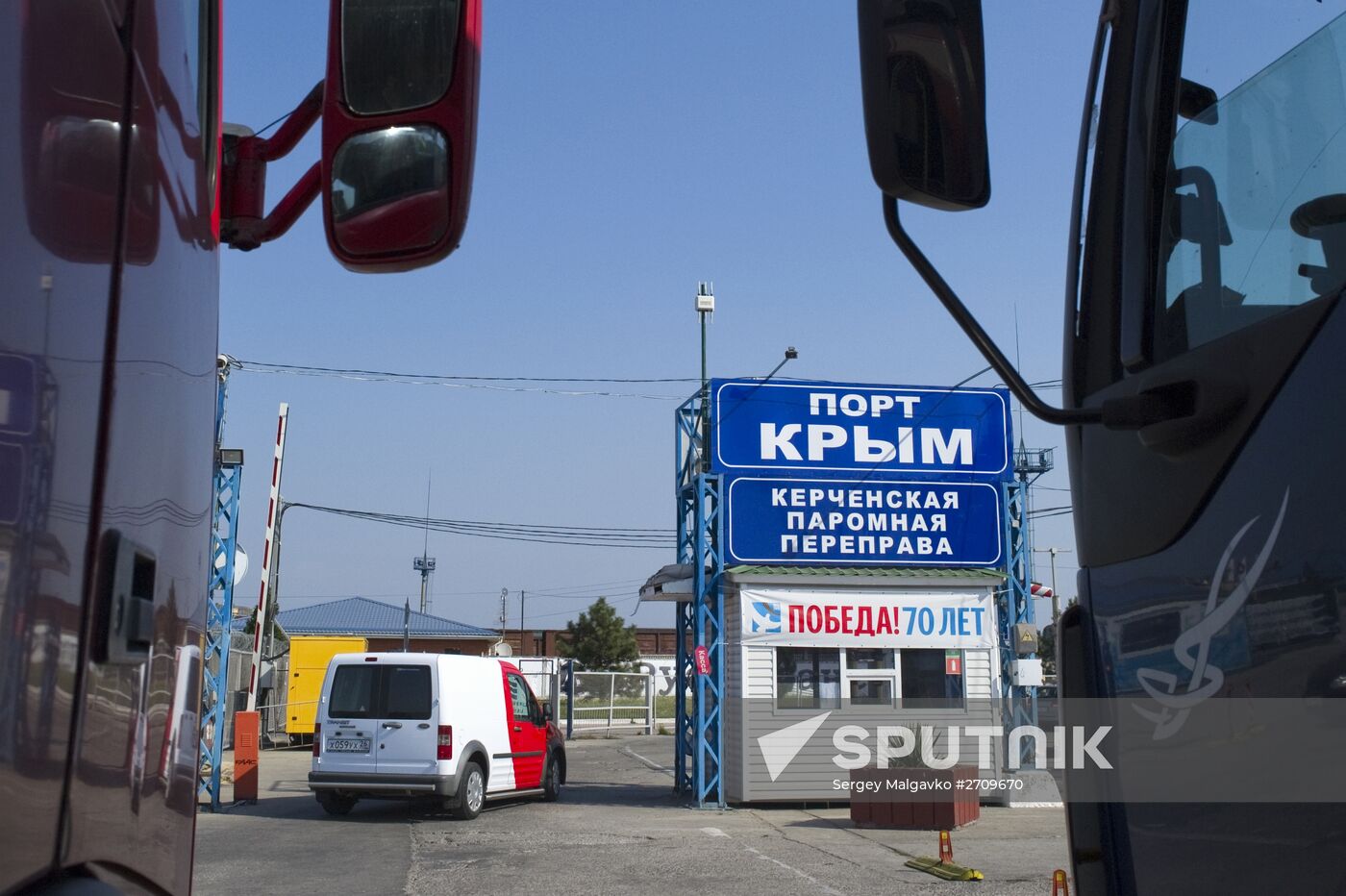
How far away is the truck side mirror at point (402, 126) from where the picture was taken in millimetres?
1828

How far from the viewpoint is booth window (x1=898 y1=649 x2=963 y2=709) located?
59.2ft

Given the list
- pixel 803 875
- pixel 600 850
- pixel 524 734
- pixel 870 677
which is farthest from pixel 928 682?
pixel 803 875

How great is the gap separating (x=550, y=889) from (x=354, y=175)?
998cm

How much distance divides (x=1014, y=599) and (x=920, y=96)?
17353 millimetres

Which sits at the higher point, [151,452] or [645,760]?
[151,452]

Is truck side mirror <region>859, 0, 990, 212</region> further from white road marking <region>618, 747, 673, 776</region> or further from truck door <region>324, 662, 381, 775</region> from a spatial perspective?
white road marking <region>618, 747, 673, 776</region>

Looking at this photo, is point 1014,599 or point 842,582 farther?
point 1014,599

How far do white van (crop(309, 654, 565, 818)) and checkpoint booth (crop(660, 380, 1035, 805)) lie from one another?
3.00m

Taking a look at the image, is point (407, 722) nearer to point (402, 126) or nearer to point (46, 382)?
point (402, 126)

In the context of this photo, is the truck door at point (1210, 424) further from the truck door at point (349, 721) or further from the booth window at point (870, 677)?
the booth window at point (870, 677)

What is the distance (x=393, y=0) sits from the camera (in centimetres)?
182

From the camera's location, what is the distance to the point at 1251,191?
6.71 ft

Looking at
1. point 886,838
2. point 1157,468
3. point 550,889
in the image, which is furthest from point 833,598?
point 1157,468

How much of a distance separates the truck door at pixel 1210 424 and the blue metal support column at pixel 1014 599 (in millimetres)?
16546
